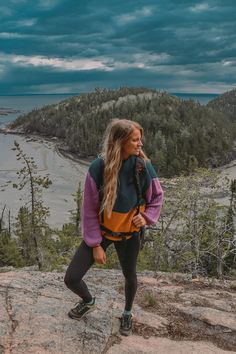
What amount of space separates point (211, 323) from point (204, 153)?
381 ft

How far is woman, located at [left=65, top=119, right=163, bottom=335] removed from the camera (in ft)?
17.3

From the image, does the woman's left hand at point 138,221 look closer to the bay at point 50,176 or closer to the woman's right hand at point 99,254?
the woman's right hand at point 99,254

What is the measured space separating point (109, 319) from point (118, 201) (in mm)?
2164

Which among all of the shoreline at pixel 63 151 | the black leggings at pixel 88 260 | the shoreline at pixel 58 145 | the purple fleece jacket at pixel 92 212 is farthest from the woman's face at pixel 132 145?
the shoreline at pixel 58 145

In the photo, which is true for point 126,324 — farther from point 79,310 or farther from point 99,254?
point 99,254

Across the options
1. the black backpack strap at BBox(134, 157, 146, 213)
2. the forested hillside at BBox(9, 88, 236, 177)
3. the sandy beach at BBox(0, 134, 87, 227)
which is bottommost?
the sandy beach at BBox(0, 134, 87, 227)

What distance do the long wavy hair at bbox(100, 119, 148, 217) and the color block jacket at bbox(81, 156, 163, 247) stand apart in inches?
4.5

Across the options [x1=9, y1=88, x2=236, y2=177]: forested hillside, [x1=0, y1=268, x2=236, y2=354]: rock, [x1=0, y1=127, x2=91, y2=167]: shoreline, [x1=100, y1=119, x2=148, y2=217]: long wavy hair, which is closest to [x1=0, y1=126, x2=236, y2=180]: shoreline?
[x1=0, y1=127, x2=91, y2=167]: shoreline

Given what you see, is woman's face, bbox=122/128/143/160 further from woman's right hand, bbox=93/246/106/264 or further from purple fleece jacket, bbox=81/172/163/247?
woman's right hand, bbox=93/246/106/264

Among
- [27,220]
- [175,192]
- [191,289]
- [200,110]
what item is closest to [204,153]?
[200,110]

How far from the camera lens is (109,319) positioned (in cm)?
648

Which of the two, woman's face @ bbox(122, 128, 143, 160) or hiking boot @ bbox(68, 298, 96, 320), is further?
hiking boot @ bbox(68, 298, 96, 320)

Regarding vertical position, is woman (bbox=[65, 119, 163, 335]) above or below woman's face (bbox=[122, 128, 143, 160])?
below

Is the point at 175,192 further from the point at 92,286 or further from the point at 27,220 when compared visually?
the point at 27,220
